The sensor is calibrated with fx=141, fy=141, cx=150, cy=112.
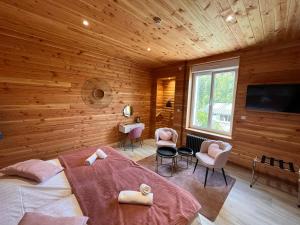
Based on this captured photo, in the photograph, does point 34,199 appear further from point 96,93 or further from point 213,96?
point 213,96

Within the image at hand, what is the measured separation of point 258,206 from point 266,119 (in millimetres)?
1670

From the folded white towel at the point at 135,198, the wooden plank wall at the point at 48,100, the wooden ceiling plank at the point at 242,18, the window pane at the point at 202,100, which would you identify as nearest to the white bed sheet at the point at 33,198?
the folded white towel at the point at 135,198

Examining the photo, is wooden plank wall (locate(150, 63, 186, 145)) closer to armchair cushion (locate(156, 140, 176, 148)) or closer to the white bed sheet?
armchair cushion (locate(156, 140, 176, 148))

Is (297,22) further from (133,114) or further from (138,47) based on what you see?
(133,114)

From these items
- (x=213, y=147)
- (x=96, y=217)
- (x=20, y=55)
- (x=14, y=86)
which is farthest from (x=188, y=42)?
(x=14, y=86)

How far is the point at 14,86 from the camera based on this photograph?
2.62m

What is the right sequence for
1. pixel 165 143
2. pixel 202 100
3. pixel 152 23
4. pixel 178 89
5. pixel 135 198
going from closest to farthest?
1. pixel 135 198
2. pixel 152 23
3. pixel 165 143
4. pixel 202 100
5. pixel 178 89

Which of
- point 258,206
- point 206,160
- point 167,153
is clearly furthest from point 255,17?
point 258,206

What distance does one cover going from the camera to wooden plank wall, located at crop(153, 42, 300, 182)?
102 inches

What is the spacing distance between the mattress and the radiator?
2511 mm

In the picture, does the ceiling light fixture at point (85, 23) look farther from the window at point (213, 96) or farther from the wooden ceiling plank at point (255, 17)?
the window at point (213, 96)

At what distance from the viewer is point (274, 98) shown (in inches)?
106

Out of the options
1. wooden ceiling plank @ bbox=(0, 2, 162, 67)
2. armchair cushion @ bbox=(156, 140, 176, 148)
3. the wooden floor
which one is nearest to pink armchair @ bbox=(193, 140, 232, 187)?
the wooden floor

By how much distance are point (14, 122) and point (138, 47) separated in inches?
112
